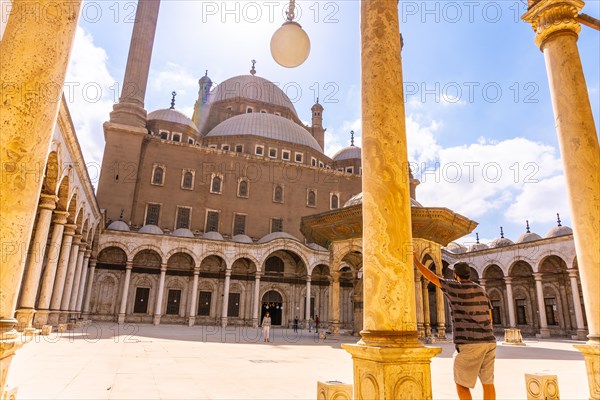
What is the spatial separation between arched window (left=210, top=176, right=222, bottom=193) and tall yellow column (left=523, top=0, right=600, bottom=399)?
2466 cm

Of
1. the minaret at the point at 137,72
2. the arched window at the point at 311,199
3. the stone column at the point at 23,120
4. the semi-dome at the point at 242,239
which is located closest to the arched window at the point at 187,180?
the minaret at the point at 137,72

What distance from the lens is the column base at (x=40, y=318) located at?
1297 centimetres

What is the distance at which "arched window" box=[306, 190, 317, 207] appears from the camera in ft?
102

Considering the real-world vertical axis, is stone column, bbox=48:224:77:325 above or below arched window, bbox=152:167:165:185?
below

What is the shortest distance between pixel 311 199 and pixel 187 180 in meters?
9.64

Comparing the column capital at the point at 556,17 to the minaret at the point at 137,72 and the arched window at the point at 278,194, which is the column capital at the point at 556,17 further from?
the minaret at the point at 137,72

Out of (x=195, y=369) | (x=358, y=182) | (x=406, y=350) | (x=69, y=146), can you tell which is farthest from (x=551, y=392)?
(x=358, y=182)

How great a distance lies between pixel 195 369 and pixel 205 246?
61.4ft

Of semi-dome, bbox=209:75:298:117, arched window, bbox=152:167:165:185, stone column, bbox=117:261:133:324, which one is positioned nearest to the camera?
stone column, bbox=117:261:133:324

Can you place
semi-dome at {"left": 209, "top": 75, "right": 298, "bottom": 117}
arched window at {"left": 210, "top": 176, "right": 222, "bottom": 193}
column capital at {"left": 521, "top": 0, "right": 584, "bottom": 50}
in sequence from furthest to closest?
semi-dome at {"left": 209, "top": 75, "right": 298, "bottom": 117}
arched window at {"left": 210, "top": 176, "right": 222, "bottom": 193}
column capital at {"left": 521, "top": 0, "right": 584, "bottom": 50}

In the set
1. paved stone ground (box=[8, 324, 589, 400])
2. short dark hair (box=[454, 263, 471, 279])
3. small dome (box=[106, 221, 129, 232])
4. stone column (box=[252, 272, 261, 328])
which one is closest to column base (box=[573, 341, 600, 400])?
paved stone ground (box=[8, 324, 589, 400])

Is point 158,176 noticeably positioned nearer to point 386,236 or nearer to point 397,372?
point 386,236

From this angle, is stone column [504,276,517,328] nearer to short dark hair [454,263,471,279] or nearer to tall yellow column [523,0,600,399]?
tall yellow column [523,0,600,399]

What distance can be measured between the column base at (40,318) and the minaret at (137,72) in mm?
16775
